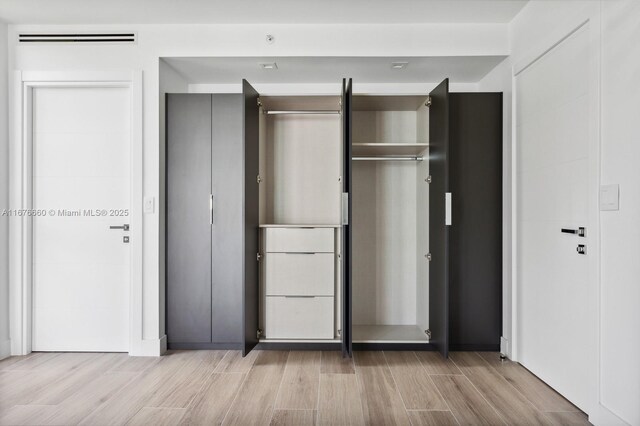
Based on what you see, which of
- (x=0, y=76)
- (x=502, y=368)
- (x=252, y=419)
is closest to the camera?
(x=252, y=419)

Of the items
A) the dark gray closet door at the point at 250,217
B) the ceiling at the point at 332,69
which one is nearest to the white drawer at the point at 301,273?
the dark gray closet door at the point at 250,217

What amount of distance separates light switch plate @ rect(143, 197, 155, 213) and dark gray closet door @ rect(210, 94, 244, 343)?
47 centimetres

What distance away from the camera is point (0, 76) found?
3.21 meters

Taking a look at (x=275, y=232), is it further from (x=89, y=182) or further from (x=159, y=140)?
(x=89, y=182)

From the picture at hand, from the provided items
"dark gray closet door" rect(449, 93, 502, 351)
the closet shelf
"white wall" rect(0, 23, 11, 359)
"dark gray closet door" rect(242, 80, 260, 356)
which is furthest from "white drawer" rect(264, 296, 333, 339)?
"white wall" rect(0, 23, 11, 359)

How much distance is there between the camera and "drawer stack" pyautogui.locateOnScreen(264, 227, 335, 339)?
333cm

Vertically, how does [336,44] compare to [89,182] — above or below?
above

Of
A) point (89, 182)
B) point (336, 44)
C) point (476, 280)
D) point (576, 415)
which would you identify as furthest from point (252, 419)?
point (336, 44)

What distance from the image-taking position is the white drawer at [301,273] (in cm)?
334

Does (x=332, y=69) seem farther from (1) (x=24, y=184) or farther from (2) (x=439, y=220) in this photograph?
(1) (x=24, y=184)

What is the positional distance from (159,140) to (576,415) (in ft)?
11.2

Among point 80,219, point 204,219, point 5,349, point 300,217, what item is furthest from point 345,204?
point 5,349

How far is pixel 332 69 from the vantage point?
3.53 meters

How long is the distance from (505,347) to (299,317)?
1669mm
